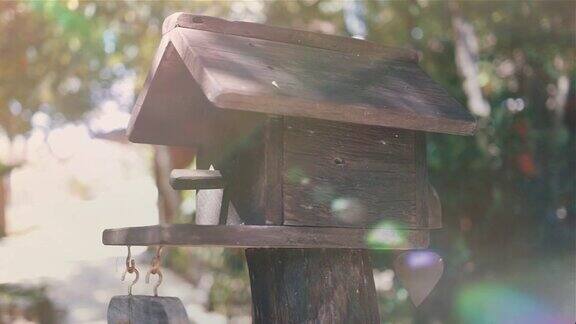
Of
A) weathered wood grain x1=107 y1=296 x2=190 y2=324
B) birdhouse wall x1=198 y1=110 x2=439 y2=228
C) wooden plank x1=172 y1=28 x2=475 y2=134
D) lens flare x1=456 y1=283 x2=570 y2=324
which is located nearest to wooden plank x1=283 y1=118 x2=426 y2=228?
birdhouse wall x1=198 y1=110 x2=439 y2=228

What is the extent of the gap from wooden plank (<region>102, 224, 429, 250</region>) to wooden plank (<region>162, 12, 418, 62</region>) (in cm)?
70

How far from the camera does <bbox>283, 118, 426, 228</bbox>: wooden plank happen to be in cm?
256

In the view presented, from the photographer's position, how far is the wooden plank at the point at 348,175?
256 centimetres

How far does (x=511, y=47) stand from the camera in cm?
705

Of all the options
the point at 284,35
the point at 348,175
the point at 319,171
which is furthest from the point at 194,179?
the point at 284,35

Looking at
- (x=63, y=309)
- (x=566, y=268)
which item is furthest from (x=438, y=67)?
(x=63, y=309)

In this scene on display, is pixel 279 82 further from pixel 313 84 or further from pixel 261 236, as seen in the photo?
pixel 261 236

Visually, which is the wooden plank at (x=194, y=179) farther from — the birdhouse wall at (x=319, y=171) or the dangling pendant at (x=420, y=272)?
the dangling pendant at (x=420, y=272)

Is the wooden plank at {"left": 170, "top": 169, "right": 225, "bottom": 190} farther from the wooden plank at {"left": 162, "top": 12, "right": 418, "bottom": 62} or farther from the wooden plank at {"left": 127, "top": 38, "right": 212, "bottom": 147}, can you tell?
the wooden plank at {"left": 162, "top": 12, "right": 418, "bottom": 62}

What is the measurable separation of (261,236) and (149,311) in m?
0.43

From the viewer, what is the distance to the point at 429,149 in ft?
19.3

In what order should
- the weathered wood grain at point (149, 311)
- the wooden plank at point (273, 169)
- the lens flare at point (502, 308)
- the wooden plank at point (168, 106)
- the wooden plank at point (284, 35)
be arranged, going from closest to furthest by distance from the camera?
1. the weathered wood grain at point (149, 311)
2. the wooden plank at point (273, 169)
3. the wooden plank at point (284, 35)
4. the wooden plank at point (168, 106)
5. the lens flare at point (502, 308)

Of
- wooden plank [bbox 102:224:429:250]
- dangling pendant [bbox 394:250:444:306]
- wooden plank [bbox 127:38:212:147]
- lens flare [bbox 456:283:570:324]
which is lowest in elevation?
lens flare [bbox 456:283:570:324]

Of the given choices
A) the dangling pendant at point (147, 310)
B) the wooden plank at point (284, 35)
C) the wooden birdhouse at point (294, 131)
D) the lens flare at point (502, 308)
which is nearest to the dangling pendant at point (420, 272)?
the wooden birdhouse at point (294, 131)
